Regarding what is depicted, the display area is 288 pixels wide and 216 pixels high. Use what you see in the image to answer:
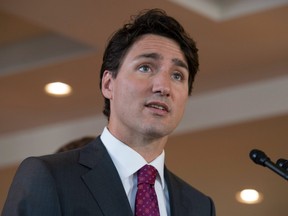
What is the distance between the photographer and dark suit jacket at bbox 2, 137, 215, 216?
7.65 feet

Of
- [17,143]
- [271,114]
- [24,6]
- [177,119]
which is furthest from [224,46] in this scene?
[177,119]

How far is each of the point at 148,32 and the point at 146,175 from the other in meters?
0.48

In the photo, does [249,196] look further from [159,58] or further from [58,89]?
[159,58]

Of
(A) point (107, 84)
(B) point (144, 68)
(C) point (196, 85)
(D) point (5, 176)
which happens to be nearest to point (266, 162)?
(B) point (144, 68)

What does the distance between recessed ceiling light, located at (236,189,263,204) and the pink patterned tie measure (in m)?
5.23

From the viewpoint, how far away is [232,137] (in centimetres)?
718

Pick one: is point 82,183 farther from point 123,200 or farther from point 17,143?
point 17,143

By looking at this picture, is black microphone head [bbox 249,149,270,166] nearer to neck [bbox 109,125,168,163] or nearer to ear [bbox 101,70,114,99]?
neck [bbox 109,125,168,163]

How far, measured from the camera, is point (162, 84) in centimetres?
253

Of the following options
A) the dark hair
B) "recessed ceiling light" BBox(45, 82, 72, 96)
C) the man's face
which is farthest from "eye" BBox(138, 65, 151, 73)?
"recessed ceiling light" BBox(45, 82, 72, 96)

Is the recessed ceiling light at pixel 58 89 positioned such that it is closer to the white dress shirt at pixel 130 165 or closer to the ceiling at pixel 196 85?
the ceiling at pixel 196 85

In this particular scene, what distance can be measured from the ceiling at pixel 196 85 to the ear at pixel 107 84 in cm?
242

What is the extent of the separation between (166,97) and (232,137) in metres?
4.71

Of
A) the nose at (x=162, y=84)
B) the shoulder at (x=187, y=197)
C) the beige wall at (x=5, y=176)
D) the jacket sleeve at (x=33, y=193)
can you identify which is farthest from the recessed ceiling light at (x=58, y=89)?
the jacket sleeve at (x=33, y=193)
